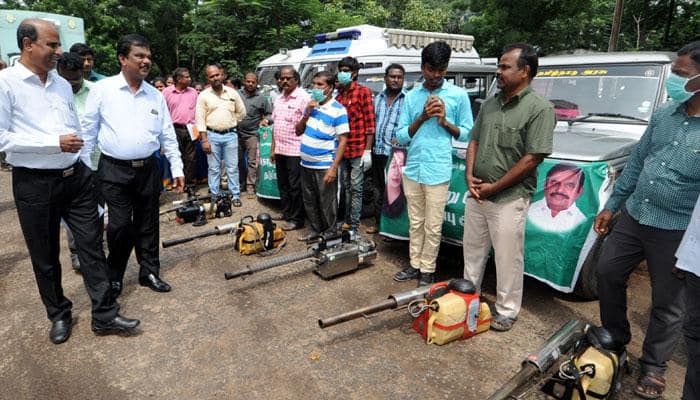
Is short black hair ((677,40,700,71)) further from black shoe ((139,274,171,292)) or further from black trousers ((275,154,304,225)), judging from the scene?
black shoe ((139,274,171,292))

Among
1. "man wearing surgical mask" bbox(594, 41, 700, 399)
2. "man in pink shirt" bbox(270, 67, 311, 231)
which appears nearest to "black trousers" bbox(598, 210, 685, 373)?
"man wearing surgical mask" bbox(594, 41, 700, 399)

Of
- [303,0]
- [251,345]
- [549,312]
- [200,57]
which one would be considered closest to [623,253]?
[549,312]

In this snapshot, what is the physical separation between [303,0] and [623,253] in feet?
51.3

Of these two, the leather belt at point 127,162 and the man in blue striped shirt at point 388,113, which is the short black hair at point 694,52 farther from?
the leather belt at point 127,162

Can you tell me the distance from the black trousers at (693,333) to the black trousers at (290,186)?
4.08 meters

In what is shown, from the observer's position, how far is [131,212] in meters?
3.66

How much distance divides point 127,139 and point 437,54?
2487 millimetres

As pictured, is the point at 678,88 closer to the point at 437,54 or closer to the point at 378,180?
the point at 437,54

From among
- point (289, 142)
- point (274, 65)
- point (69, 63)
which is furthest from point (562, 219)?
point (274, 65)

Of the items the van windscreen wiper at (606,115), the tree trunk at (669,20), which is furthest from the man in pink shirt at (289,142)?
the tree trunk at (669,20)

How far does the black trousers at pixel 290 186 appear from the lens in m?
5.49

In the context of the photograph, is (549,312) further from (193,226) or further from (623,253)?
(193,226)

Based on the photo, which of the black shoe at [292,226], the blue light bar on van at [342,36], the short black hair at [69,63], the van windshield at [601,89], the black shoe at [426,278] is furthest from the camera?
the blue light bar on van at [342,36]

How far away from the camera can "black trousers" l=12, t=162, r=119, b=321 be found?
2938 millimetres
